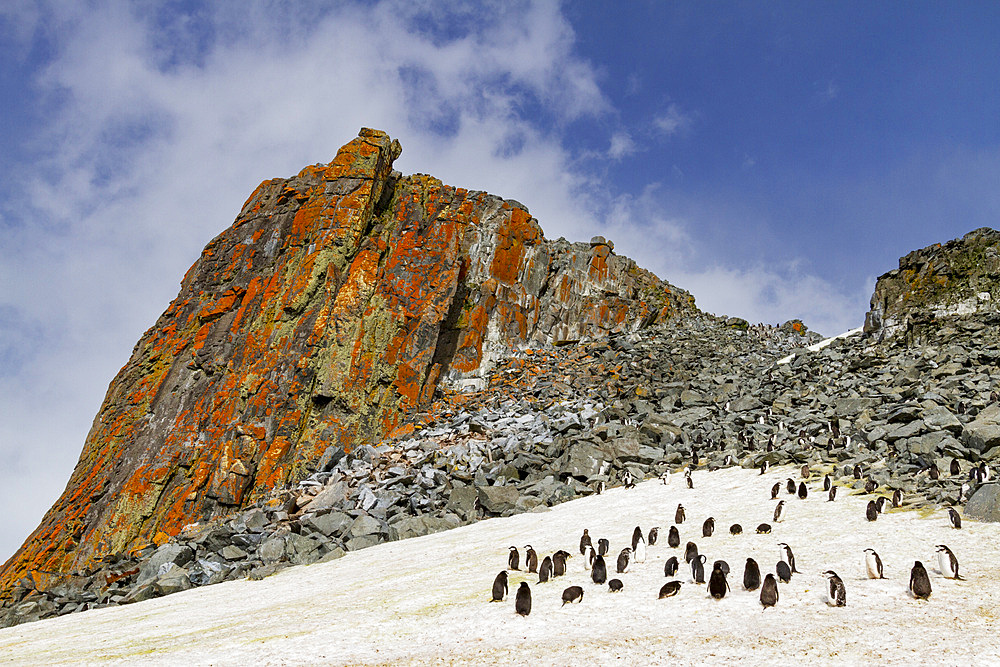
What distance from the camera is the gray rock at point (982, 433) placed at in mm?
19344

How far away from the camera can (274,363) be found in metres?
37.9

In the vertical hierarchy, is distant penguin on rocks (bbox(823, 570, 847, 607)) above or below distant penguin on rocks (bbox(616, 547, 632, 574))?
below

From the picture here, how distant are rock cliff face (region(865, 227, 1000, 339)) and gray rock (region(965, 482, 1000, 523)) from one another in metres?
30.3

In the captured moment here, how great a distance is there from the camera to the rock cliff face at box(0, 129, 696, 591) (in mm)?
34281

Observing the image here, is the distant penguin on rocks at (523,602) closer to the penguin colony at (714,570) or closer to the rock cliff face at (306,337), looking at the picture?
the penguin colony at (714,570)

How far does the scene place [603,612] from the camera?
11.6 metres

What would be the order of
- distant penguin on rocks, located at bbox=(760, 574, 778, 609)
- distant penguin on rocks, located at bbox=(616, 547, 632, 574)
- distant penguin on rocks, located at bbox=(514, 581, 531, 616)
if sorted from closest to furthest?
distant penguin on rocks, located at bbox=(760, 574, 778, 609)
distant penguin on rocks, located at bbox=(514, 581, 531, 616)
distant penguin on rocks, located at bbox=(616, 547, 632, 574)

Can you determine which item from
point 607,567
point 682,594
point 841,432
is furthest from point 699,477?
point 682,594

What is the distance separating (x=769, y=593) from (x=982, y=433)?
536 inches

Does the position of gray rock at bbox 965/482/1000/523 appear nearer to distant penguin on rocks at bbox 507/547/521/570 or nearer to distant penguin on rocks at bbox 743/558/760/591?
distant penguin on rocks at bbox 743/558/760/591

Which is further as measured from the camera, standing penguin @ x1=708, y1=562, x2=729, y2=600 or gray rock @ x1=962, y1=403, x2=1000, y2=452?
gray rock @ x1=962, y1=403, x2=1000, y2=452

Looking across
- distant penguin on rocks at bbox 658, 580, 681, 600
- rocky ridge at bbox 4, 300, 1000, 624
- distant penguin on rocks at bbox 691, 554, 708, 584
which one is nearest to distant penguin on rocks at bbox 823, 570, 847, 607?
distant penguin on rocks at bbox 691, 554, 708, 584

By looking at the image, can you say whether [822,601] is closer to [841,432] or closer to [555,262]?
[841,432]

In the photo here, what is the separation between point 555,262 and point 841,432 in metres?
33.8
